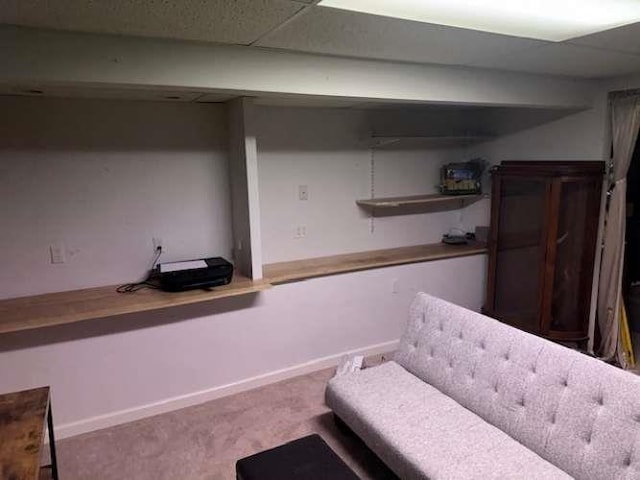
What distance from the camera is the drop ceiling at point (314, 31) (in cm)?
156

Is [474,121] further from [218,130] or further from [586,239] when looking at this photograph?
[218,130]

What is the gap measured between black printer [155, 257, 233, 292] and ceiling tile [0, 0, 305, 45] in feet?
4.62

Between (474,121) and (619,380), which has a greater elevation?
(474,121)

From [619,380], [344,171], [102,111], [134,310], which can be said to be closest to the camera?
[619,380]

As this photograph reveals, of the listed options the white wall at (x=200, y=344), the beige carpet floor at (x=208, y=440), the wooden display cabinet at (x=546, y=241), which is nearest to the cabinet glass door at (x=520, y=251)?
the wooden display cabinet at (x=546, y=241)

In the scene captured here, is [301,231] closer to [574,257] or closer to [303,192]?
[303,192]

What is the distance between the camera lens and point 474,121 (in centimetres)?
421

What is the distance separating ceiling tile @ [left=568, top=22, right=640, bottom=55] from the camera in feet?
6.61

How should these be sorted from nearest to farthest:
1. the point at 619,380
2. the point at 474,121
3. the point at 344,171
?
the point at 619,380
the point at 344,171
the point at 474,121

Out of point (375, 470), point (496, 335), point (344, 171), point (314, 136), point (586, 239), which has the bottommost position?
point (375, 470)

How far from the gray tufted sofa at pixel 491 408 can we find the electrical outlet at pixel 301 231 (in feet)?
4.31

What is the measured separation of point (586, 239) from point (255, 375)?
2653 millimetres

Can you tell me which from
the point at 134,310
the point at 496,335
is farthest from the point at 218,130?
the point at 496,335

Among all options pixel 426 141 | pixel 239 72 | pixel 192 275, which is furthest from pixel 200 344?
pixel 426 141
